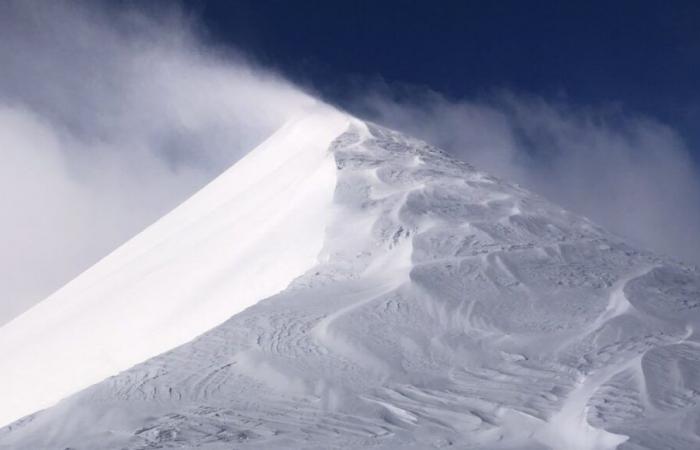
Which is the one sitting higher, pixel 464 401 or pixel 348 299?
pixel 348 299

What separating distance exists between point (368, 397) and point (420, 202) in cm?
619

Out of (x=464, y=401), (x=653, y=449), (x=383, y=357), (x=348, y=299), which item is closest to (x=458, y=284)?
(x=348, y=299)

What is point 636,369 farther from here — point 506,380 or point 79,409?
point 79,409

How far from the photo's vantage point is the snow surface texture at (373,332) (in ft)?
17.7

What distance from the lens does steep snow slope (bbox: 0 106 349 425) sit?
9.28m

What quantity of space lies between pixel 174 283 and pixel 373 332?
473cm

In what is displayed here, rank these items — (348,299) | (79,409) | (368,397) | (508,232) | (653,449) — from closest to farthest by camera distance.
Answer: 1. (653,449)
2. (79,409)
3. (368,397)
4. (348,299)
5. (508,232)

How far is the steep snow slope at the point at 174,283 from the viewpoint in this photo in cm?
928

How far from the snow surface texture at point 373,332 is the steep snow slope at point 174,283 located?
0.05 meters

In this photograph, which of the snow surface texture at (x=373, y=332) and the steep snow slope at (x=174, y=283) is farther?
the steep snow slope at (x=174, y=283)

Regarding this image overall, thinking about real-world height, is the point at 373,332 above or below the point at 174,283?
below

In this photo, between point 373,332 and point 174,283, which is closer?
point 373,332

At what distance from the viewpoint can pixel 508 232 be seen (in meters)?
10.8

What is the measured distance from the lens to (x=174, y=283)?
11023 mm
